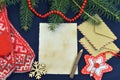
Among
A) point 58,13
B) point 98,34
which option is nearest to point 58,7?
point 58,13

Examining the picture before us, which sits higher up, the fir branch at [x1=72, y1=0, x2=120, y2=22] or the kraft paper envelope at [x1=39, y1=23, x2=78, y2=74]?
the fir branch at [x1=72, y1=0, x2=120, y2=22]

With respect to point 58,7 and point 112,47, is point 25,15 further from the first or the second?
point 112,47

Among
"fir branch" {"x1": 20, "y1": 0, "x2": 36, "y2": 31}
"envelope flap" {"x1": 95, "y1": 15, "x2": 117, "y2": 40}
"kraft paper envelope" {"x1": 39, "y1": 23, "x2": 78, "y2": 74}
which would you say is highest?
"fir branch" {"x1": 20, "y1": 0, "x2": 36, "y2": 31}

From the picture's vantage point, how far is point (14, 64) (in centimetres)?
83

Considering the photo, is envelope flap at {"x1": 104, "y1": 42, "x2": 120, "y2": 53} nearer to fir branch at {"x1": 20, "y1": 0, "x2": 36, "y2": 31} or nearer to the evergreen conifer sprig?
the evergreen conifer sprig

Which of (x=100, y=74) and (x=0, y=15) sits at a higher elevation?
(x=0, y=15)

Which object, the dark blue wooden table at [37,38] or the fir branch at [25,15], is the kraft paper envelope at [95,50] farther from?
the fir branch at [25,15]

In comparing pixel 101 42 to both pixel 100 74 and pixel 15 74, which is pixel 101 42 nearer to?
pixel 100 74

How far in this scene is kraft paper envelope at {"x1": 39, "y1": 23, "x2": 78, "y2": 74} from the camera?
0.85 m

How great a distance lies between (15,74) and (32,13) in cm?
15

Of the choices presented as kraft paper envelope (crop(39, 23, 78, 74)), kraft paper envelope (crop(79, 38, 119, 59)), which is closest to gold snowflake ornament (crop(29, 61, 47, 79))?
kraft paper envelope (crop(39, 23, 78, 74))

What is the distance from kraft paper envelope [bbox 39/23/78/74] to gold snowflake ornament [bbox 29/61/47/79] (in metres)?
0.01

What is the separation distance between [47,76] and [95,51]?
130 millimetres

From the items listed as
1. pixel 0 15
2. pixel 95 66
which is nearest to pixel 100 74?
pixel 95 66
